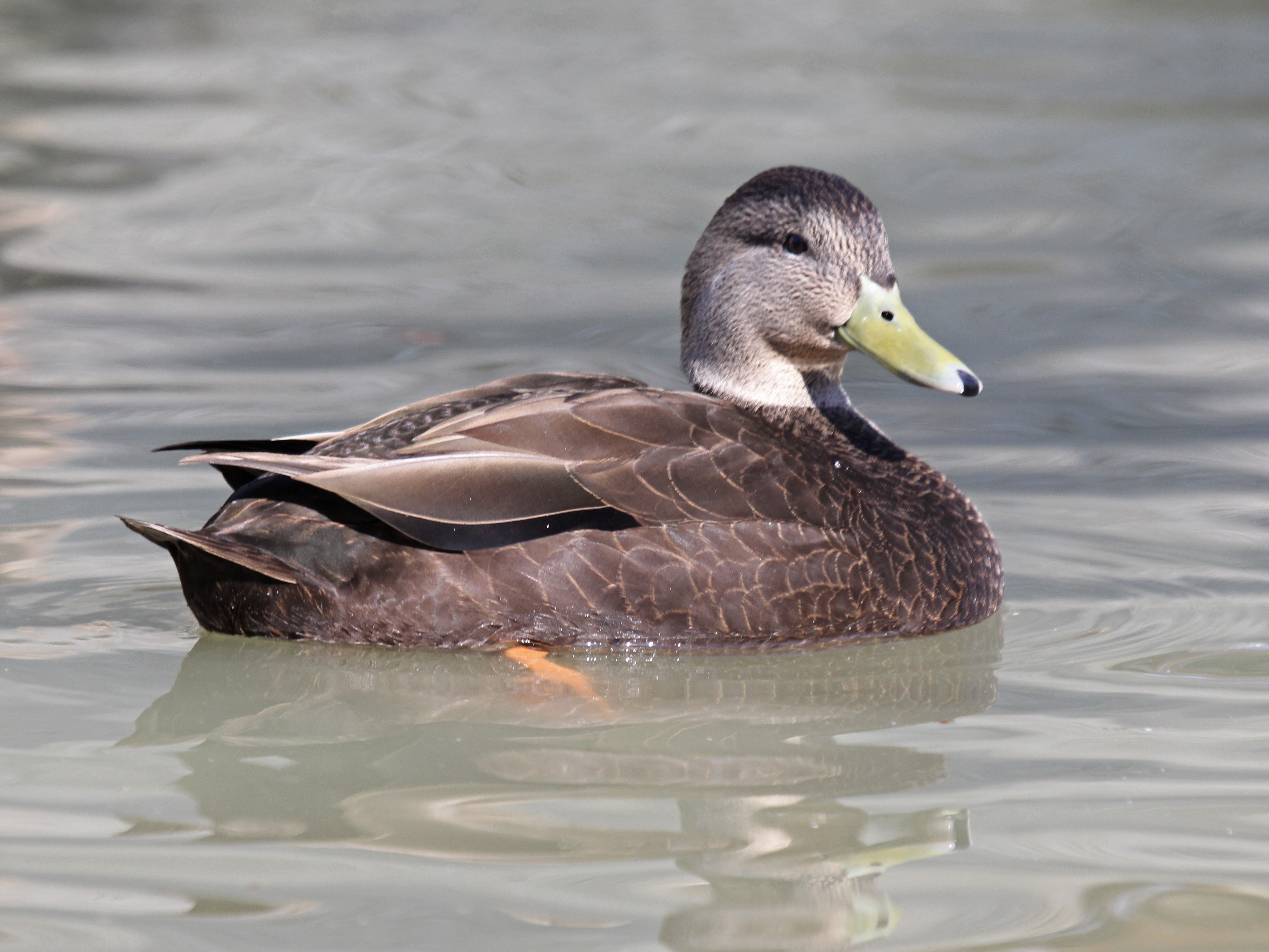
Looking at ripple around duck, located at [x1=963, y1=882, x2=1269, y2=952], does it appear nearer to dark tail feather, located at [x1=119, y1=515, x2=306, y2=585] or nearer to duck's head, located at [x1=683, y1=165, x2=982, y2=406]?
duck's head, located at [x1=683, y1=165, x2=982, y2=406]

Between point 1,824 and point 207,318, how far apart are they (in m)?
6.11

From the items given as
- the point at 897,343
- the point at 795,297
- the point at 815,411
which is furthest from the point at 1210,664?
the point at 795,297

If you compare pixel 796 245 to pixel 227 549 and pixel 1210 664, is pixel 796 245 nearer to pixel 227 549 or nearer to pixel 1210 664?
pixel 1210 664

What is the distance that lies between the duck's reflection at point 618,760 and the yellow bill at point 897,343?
31.9 inches

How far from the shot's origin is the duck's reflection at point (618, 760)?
396 centimetres

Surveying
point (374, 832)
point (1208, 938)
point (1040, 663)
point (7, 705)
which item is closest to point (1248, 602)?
point (1040, 663)

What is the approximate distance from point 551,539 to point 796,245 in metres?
1.30

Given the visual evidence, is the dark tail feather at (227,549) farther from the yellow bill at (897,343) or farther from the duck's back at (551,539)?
the yellow bill at (897,343)

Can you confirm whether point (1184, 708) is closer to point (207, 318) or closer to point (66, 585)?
point (66, 585)

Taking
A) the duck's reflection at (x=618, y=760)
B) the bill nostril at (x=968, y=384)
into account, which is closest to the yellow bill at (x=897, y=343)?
the bill nostril at (x=968, y=384)

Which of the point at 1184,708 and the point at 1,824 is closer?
the point at 1,824

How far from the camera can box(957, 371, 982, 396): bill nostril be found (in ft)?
18.2

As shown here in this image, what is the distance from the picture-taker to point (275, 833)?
409 centimetres

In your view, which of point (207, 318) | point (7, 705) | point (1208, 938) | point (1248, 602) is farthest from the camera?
A: point (207, 318)
